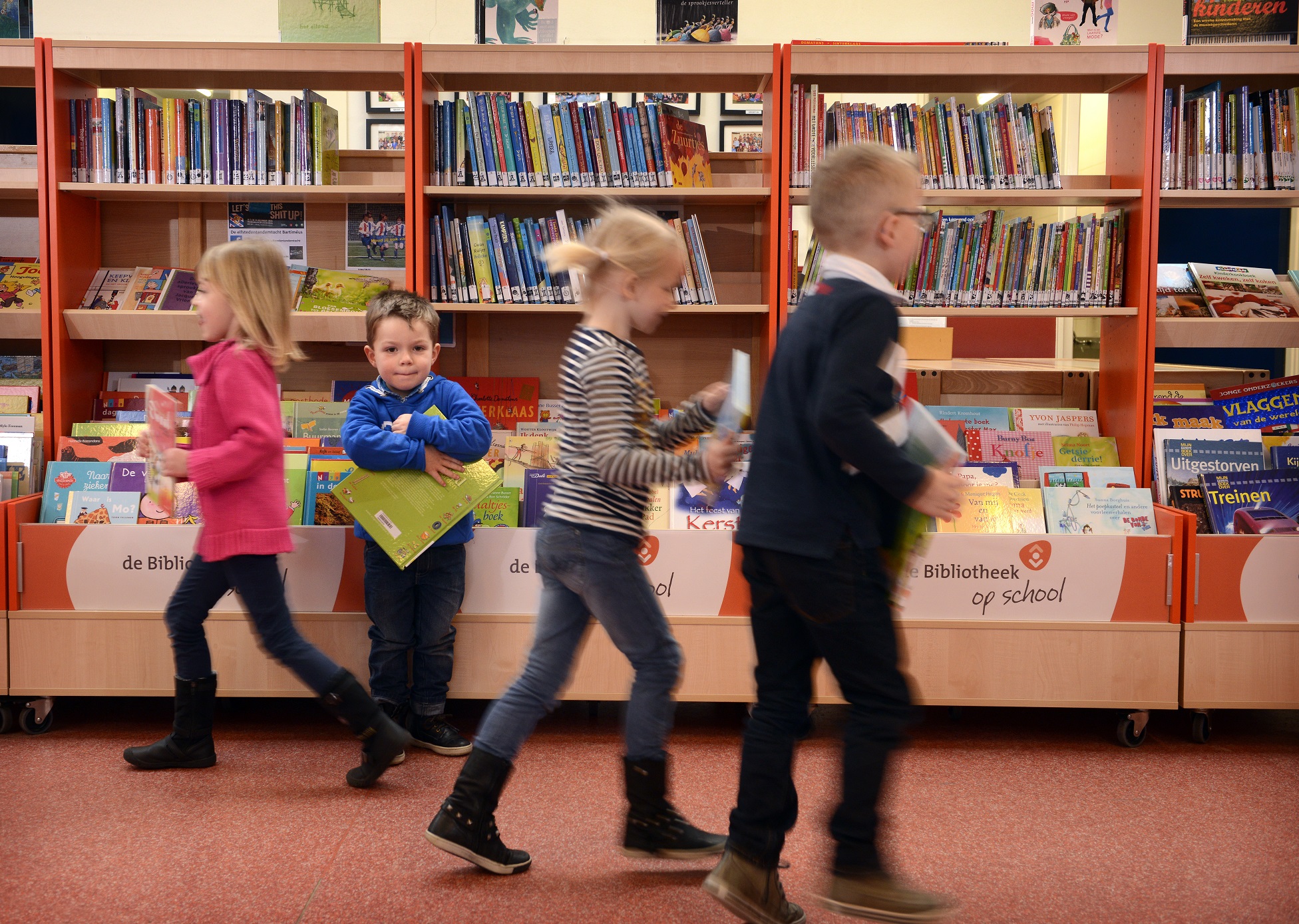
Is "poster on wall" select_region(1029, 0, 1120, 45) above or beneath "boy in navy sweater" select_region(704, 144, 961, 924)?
above

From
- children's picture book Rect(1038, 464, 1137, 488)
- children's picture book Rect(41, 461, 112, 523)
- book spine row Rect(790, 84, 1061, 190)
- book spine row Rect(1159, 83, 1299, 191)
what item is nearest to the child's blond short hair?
children's picture book Rect(41, 461, 112, 523)

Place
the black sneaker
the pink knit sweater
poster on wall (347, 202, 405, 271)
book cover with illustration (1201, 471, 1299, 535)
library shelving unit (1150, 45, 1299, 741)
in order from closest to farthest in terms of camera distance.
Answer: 1. the pink knit sweater
2. the black sneaker
3. library shelving unit (1150, 45, 1299, 741)
4. book cover with illustration (1201, 471, 1299, 535)
5. poster on wall (347, 202, 405, 271)

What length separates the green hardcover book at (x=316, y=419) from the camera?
3.23 metres

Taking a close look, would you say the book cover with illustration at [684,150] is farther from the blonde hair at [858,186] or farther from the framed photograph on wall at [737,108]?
the framed photograph on wall at [737,108]

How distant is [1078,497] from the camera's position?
286 centimetres

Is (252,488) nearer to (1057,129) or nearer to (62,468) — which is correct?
(62,468)

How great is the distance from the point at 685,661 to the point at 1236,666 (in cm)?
146

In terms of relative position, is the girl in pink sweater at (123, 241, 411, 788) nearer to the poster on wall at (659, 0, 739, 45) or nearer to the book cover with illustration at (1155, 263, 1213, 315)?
the poster on wall at (659, 0, 739, 45)

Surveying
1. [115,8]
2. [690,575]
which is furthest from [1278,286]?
[115,8]

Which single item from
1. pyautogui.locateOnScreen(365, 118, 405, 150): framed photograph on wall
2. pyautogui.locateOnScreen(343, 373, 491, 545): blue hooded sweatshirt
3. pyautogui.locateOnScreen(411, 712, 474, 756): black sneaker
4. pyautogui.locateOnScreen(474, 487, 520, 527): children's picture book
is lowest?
pyautogui.locateOnScreen(411, 712, 474, 756): black sneaker

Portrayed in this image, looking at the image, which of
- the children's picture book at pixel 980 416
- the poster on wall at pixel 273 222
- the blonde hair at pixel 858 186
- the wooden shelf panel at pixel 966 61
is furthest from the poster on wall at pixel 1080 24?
the poster on wall at pixel 273 222

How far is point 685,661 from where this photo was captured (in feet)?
8.98

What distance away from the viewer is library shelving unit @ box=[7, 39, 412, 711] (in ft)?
8.94

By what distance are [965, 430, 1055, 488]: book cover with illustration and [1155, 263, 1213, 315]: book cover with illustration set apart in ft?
1.78
